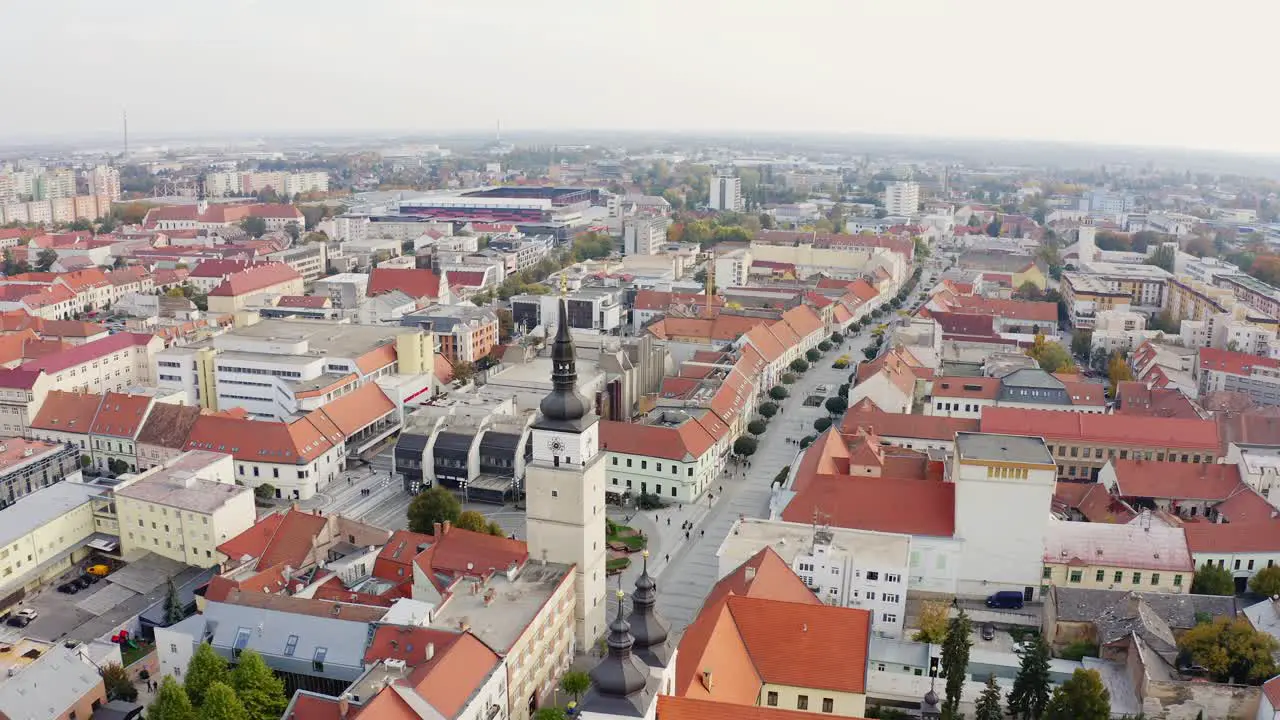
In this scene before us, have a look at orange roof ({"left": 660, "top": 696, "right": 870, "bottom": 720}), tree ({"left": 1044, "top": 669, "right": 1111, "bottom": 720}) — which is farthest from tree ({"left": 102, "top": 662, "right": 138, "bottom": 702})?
tree ({"left": 1044, "top": 669, "right": 1111, "bottom": 720})

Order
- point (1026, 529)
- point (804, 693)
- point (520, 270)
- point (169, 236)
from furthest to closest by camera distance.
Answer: point (169, 236)
point (520, 270)
point (1026, 529)
point (804, 693)

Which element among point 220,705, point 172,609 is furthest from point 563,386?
point 172,609

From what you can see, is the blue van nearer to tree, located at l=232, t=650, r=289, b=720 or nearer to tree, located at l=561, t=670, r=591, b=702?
tree, located at l=561, t=670, r=591, b=702

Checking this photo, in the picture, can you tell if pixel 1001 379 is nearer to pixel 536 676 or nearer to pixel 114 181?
pixel 536 676

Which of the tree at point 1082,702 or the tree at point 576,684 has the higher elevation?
the tree at point 1082,702

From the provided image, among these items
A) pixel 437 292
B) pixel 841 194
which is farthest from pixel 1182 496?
pixel 841 194

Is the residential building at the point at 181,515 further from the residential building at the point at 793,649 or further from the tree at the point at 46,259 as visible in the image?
the tree at the point at 46,259

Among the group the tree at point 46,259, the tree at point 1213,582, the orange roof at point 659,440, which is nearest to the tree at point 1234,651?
the tree at point 1213,582
